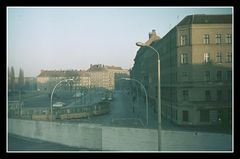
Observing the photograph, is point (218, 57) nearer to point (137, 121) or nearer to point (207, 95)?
point (207, 95)

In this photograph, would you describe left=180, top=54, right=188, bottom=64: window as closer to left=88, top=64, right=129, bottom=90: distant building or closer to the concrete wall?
the concrete wall

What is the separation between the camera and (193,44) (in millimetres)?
20672

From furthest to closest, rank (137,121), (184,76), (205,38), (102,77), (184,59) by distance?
(102,77), (137,121), (184,59), (184,76), (205,38)

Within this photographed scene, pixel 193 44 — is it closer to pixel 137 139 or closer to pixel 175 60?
pixel 175 60

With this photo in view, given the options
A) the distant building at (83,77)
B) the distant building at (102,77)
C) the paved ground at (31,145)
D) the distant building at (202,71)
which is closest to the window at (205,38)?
the distant building at (202,71)

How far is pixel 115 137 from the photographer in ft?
48.5

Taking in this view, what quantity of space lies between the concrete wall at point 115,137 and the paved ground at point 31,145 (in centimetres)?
28

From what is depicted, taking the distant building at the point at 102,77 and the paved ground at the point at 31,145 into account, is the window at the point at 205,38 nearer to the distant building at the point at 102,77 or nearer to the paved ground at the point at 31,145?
the paved ground at the point at 31,145

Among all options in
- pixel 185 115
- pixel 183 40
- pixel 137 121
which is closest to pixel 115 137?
pixel 185 115

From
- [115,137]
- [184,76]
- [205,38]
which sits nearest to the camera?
[115,137]

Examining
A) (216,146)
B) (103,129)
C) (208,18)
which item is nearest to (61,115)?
(103,129)

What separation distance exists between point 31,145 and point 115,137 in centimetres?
656

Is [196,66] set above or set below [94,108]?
above
